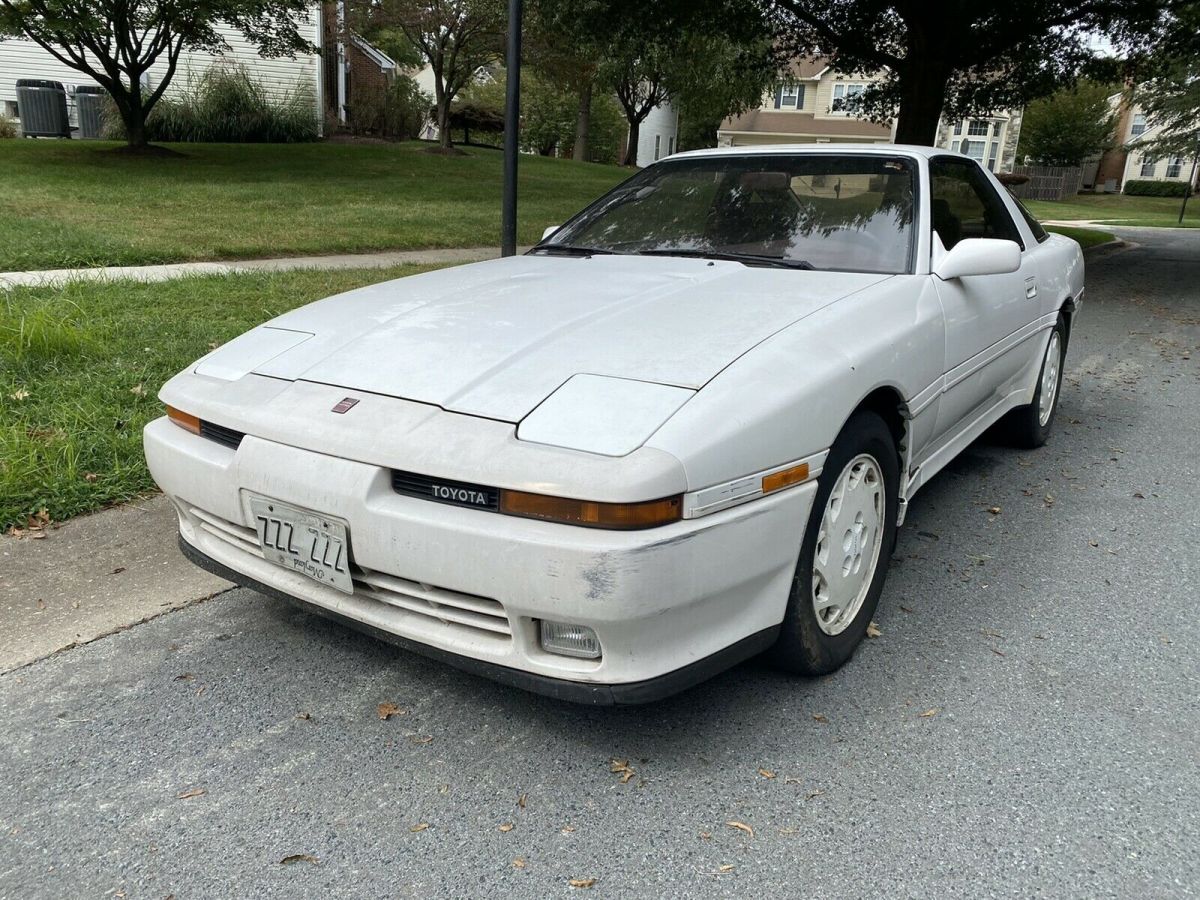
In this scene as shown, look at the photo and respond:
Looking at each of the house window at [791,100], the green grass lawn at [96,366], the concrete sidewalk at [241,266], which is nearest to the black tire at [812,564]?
the green grass lawn at [96,366]

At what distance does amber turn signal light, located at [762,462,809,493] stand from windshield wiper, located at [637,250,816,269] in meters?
1.18

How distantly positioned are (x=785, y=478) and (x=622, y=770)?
80cm

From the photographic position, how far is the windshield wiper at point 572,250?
3762 mm

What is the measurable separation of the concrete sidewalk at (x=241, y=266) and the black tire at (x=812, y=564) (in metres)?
6.15

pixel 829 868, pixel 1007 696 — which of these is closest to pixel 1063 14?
pixel 1007 696

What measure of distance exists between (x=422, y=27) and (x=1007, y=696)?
2438cm

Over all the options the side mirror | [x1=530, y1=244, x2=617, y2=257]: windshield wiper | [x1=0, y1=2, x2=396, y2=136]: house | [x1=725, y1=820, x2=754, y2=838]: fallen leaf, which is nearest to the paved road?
[x1=725, y1=820, x2=754, y2=838]: fallen leaf

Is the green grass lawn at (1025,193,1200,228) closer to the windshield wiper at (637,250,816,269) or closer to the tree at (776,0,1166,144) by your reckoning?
the tree at (776,0,1166,144)

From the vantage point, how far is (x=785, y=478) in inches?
90.2

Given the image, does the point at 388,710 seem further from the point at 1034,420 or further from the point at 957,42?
the point at 957,42

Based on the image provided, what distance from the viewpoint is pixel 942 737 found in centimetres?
245

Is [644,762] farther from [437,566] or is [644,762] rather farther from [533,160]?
[533,160]

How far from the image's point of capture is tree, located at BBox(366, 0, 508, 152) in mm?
23084

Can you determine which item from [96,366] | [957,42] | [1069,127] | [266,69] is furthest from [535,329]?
[1069,127]
